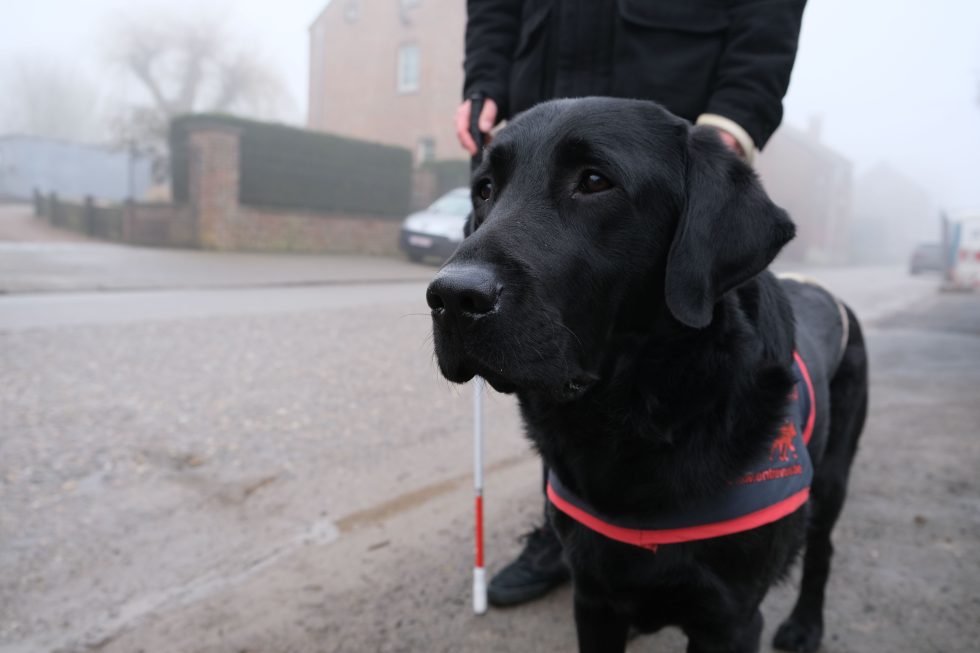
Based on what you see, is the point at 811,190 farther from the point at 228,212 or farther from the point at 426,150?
the point at 228,212

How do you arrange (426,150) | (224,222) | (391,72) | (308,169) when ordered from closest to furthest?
(224,222), (308,169), (426,150), (391,72)

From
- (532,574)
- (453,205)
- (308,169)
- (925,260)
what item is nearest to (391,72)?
(308,169)

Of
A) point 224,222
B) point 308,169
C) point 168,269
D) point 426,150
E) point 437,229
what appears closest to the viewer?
point 168,269

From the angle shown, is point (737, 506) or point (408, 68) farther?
point (408, 68)

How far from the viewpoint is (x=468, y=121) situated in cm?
257

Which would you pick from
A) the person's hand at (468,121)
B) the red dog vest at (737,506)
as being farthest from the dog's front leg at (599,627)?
the person's hand at (468,121)

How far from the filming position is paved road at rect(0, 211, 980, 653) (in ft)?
7.57

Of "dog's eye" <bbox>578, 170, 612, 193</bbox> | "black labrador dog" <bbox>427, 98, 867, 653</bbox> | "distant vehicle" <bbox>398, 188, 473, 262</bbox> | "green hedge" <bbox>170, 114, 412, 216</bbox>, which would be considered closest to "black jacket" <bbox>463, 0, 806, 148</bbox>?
"black labrador dog" <bbox>427, 98, 867, 653</bbox>

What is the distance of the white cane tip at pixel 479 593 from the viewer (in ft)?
7.82

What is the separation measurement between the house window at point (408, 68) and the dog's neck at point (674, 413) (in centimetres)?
2787

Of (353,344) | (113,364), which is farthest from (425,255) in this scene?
(113,364)

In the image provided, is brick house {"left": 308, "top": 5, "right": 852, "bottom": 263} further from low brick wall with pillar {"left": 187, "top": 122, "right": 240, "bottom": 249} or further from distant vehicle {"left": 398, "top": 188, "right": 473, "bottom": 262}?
low brick wall with pillar {"left": 187, "top": 122, "right": 240, "bottom": 249}

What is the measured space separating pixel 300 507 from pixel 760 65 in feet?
8.17

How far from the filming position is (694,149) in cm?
167
